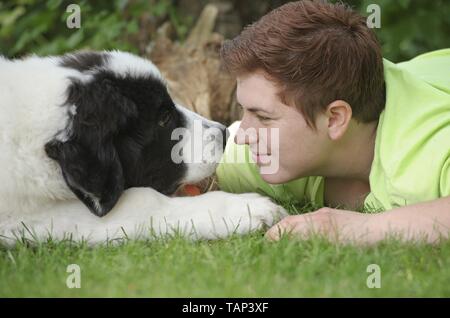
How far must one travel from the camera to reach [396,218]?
104 inches

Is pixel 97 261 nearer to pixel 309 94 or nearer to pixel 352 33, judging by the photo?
pixel 309 94

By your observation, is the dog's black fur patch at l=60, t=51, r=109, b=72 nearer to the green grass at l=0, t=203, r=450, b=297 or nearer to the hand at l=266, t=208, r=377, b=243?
the green grass at l=0, t=203, r=450, b=297

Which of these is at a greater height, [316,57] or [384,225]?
[316,57]

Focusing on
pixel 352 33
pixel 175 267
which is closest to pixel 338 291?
pixel 175 267

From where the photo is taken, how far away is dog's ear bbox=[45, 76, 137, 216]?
2.63 meters

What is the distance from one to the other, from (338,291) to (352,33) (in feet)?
4.23

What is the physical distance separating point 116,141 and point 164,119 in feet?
0.87

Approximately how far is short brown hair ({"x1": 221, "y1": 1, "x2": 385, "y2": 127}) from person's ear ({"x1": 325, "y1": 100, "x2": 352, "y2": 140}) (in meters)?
0.03

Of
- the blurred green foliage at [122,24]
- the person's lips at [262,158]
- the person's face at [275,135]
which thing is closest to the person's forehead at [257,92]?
the person's face at [275,135]

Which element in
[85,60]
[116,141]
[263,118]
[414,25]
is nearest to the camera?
[116,141]

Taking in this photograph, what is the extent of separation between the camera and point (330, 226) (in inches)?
105

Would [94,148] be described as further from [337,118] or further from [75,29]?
[75,29]
